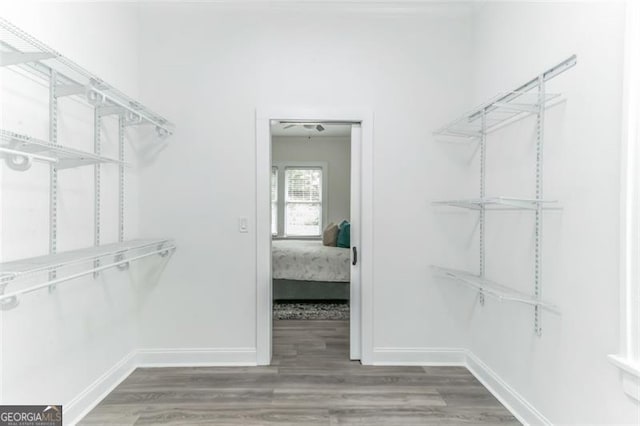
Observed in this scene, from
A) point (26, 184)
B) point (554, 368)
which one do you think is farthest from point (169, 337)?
point (554, 368)

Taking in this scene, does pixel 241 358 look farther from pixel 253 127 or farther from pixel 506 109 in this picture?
pixel 506 109

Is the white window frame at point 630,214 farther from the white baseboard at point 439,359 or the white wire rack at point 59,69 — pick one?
the white wire rack at point 59,69

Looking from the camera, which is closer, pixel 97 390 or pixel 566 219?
pixel 566 219

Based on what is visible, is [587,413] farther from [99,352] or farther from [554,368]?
[99,352]

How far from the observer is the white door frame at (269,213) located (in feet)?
9.17

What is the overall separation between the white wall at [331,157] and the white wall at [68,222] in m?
4.36

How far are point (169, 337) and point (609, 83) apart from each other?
10.3 feet

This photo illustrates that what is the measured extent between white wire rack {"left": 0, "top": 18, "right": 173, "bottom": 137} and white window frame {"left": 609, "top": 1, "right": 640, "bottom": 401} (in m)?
2.25

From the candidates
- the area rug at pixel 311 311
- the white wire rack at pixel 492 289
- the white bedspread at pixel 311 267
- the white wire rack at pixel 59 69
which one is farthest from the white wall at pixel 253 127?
the white bedspread at pixel 311 267

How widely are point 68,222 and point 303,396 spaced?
1766 mm

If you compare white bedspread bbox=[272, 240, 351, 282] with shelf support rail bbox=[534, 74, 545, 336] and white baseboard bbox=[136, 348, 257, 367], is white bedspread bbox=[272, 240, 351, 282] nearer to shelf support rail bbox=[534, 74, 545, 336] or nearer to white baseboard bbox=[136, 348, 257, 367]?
white baseboard bbox=[136, 348, 257, 367]

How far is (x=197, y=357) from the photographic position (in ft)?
9.19

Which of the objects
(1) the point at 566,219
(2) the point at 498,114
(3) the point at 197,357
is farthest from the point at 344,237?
(1) the point at 566,219

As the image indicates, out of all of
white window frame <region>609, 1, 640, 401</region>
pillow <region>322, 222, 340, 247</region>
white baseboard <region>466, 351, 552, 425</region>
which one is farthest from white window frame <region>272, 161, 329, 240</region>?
white window frame <region>609, 1, 640, 401</region>
